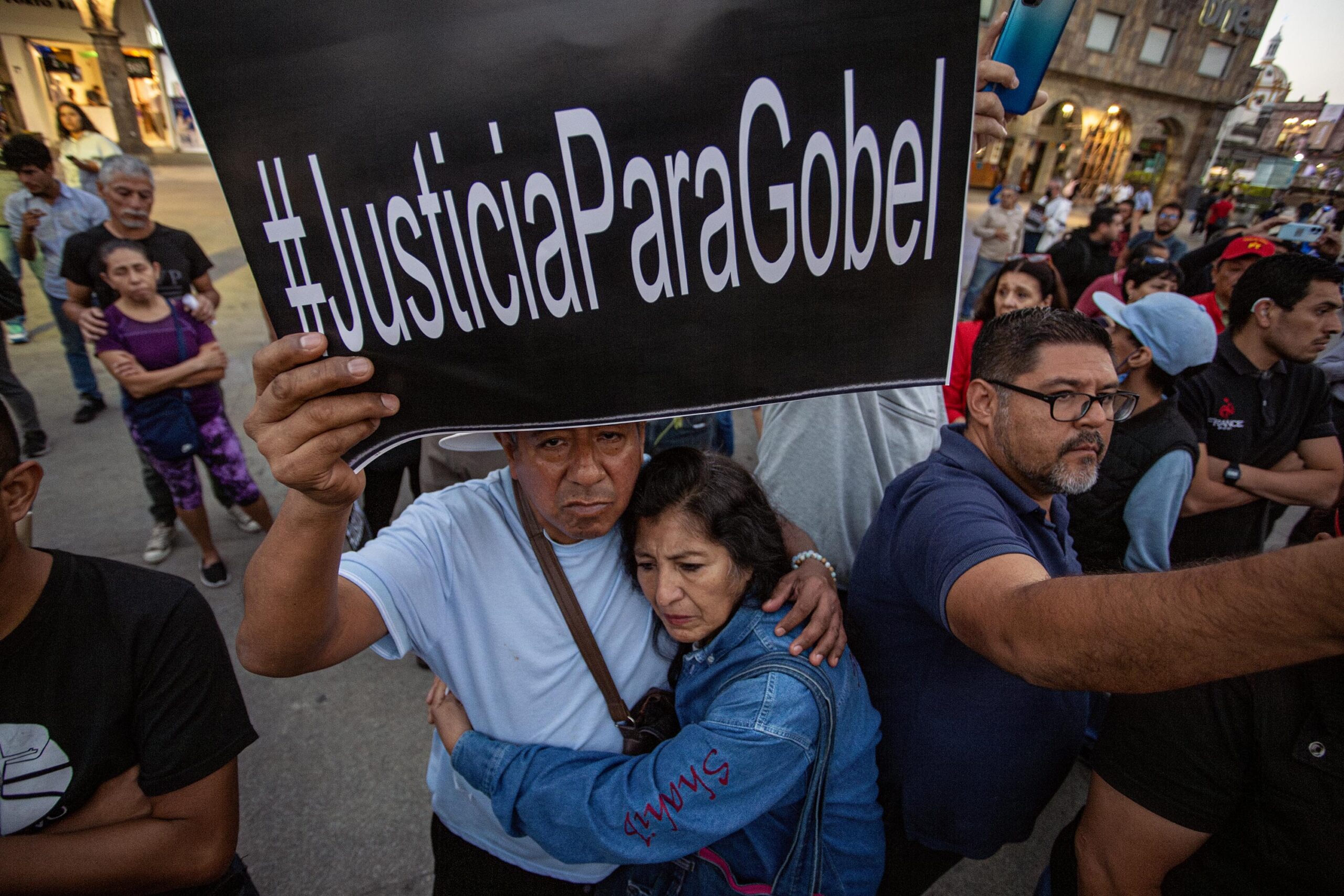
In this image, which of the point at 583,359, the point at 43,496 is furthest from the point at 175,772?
the point at 43,496

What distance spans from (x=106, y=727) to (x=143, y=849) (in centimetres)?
23

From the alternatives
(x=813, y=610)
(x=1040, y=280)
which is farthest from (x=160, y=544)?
(x=1040, y=280)

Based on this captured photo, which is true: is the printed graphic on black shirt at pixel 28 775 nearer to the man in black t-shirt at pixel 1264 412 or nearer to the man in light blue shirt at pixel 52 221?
the man in black t-shirt at pixel 1264 412

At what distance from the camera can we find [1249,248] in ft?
14.1

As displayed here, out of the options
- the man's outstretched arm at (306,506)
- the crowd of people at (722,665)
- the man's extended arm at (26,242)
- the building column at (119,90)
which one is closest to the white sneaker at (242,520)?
the crowd of people at (722,665)

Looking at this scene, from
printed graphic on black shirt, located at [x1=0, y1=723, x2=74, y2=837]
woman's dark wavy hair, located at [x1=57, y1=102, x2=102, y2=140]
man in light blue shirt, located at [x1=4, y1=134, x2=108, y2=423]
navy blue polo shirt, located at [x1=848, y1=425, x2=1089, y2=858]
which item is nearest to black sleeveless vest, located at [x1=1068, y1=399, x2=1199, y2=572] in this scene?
navy blue polo shirt, located at [x1=848, y1=425, x2=1089, y2=858]

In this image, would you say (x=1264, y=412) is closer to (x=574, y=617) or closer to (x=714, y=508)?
(x=714, y=508)

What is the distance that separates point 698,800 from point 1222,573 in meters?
0.85

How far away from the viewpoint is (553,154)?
32.9 inches

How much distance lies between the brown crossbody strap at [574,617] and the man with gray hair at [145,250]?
10.3 ft

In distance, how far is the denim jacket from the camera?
1124mm

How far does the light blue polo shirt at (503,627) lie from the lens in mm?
1284

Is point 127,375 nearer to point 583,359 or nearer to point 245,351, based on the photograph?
point 583,359

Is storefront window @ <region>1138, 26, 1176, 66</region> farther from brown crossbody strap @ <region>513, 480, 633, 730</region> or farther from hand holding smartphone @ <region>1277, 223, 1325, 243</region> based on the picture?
brown crossbody strap @ <region>513, 480, 633, 730</region>
